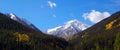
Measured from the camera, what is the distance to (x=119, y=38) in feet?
586

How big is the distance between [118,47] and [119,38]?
6.55 metres

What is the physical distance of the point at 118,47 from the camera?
183 m

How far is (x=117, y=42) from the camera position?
18375cm

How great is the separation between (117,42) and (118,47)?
2385mm

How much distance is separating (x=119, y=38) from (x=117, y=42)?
5.64 meters
